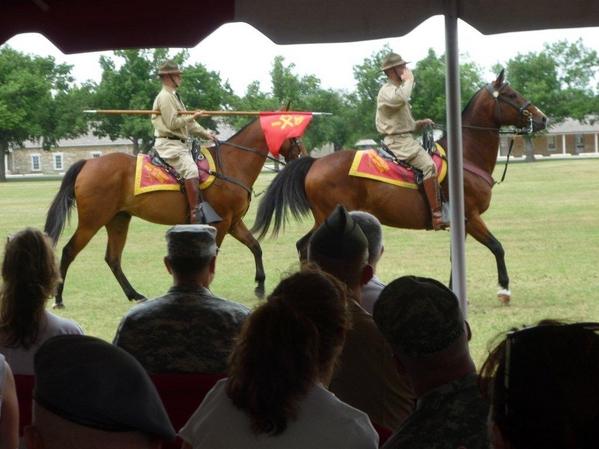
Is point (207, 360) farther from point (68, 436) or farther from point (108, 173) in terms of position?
point (108, 173)

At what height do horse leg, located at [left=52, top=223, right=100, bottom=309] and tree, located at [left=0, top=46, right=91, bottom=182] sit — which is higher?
tree, located at [left=0, top=46, right=91, bottom=182]

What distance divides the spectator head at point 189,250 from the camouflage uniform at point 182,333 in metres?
0.12

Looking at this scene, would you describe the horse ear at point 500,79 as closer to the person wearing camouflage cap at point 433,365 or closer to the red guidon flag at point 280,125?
the red guidon flag at point 280,125

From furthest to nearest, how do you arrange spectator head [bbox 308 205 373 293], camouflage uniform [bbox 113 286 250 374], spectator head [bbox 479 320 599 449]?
spectator head [bbox 308 205 373 293] → camouflage uniform [bbox 113 286 250 374] → spectator head [bbox 479 320 599 449]

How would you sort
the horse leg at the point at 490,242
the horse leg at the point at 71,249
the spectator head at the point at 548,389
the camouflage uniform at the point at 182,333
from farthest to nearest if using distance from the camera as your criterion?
the horse leg at the point at 71,249 < the horse leg at the point at 490,242 < the camouflage uniform at the point at 182,333 < the spectator head at the point at 548,389

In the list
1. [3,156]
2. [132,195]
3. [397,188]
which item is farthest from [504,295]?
[3,156]

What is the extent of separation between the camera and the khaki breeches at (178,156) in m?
8.28

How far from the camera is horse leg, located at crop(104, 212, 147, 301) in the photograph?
8.55 metres

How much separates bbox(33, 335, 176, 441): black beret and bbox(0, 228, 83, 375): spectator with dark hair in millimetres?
1585

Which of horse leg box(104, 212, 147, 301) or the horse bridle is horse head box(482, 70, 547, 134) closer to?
the horse bridle

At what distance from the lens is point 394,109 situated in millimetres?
7922

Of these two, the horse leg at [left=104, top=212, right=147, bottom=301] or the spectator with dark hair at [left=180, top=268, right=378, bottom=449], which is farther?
the horse leg at [left=104, top=212, right=147, bottom=301]

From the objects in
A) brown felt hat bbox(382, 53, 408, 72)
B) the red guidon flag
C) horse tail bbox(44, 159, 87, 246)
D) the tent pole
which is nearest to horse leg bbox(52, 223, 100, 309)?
horse tail bbox(44, 159, 87, 246)

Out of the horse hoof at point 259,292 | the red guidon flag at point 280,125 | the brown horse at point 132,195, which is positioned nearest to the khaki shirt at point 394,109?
the red guidon flag at point 280,125
